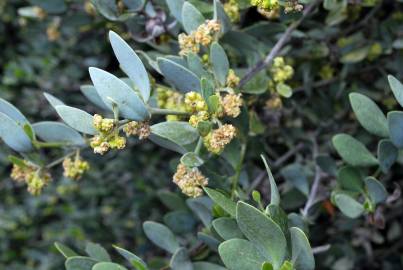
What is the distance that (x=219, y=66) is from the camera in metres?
1.18

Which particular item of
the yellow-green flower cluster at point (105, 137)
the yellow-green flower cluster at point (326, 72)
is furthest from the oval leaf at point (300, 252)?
the yellow-green flower cluster at point (326, 72)

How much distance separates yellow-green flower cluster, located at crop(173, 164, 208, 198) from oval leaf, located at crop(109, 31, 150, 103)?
0.54ft

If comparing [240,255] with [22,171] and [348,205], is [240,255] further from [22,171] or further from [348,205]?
[22,171]

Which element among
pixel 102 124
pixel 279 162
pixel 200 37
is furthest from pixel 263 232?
pixel 279 162

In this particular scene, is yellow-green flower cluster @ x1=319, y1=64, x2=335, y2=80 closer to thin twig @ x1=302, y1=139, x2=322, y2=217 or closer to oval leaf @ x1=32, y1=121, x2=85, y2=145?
thin twig @ x1=302, y1=139, x2=322, y2=217

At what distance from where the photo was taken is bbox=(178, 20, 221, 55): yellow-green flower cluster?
1.18 metres

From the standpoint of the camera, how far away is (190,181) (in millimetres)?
1139

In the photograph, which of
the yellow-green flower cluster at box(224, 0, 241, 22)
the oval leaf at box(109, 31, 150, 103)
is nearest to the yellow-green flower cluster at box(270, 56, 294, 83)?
the yellow-green flower cluster at box(224, 0, 241, 22)

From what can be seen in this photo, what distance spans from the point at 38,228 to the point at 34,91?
65cm

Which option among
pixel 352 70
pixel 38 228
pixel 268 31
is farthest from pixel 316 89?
pixel 38 228

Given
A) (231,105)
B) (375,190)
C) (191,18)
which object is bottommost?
(375,190)

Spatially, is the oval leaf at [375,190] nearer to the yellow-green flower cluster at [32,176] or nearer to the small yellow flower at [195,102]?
the small yellow flower at [195,102]

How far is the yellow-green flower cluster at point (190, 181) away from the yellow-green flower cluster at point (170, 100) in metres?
0.11

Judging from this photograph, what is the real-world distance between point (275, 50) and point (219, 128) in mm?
333
